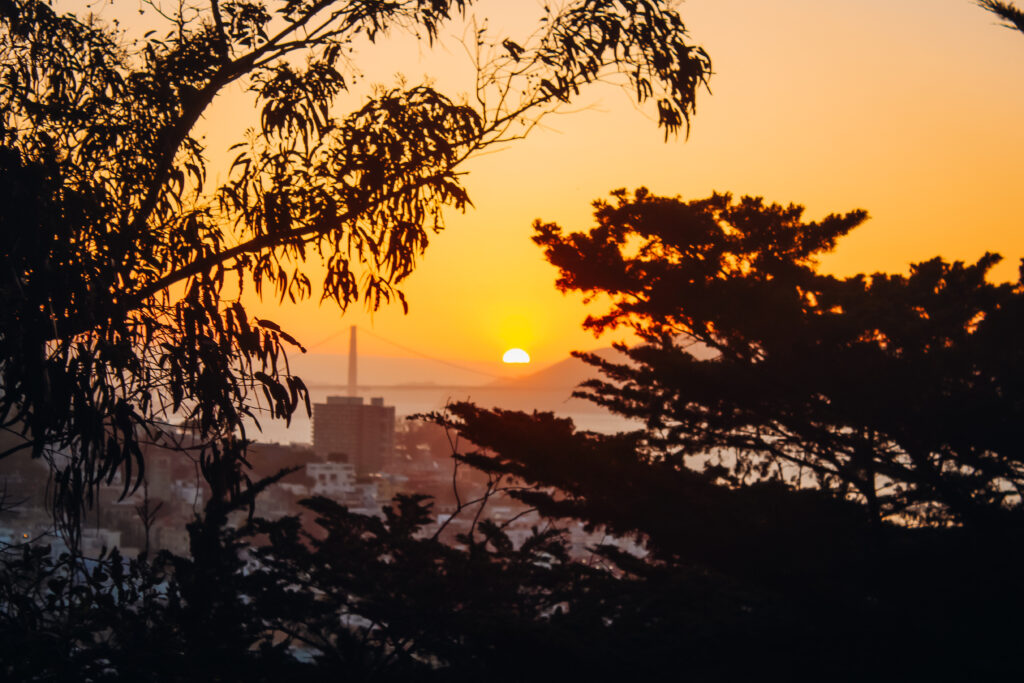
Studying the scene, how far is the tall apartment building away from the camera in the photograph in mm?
28609

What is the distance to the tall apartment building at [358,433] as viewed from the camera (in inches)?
1126

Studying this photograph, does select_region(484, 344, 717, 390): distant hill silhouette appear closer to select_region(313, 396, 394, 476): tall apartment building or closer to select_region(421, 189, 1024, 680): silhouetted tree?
select_region(313, 396, 394, 476): tall apartment building

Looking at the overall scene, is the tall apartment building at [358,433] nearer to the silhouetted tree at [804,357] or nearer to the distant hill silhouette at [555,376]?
the distant hill silhouette at [555,376]

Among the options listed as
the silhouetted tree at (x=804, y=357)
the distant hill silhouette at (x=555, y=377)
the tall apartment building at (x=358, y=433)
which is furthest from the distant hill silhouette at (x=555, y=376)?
the silhouetted tree at (x=804, y=357)

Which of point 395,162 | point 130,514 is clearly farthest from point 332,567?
point 130,514

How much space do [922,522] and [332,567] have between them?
14.5 ft

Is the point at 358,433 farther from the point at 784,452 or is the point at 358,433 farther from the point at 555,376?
the point at 784,452

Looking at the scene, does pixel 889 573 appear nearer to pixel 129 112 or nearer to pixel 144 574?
pixel 144 574

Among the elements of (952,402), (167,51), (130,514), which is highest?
(167,51)

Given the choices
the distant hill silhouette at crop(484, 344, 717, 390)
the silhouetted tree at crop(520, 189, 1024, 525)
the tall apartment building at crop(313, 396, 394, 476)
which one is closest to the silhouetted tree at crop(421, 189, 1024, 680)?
the silhouetted tree at crop(520, 189, 1024, 525)

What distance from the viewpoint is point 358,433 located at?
28922 millimetres

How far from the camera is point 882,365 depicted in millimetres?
6859

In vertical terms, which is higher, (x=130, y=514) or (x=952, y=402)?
(x=952, y=402)

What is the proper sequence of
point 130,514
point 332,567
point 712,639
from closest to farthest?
1. point 712,639
2. point 332,567
3. point 130,514
